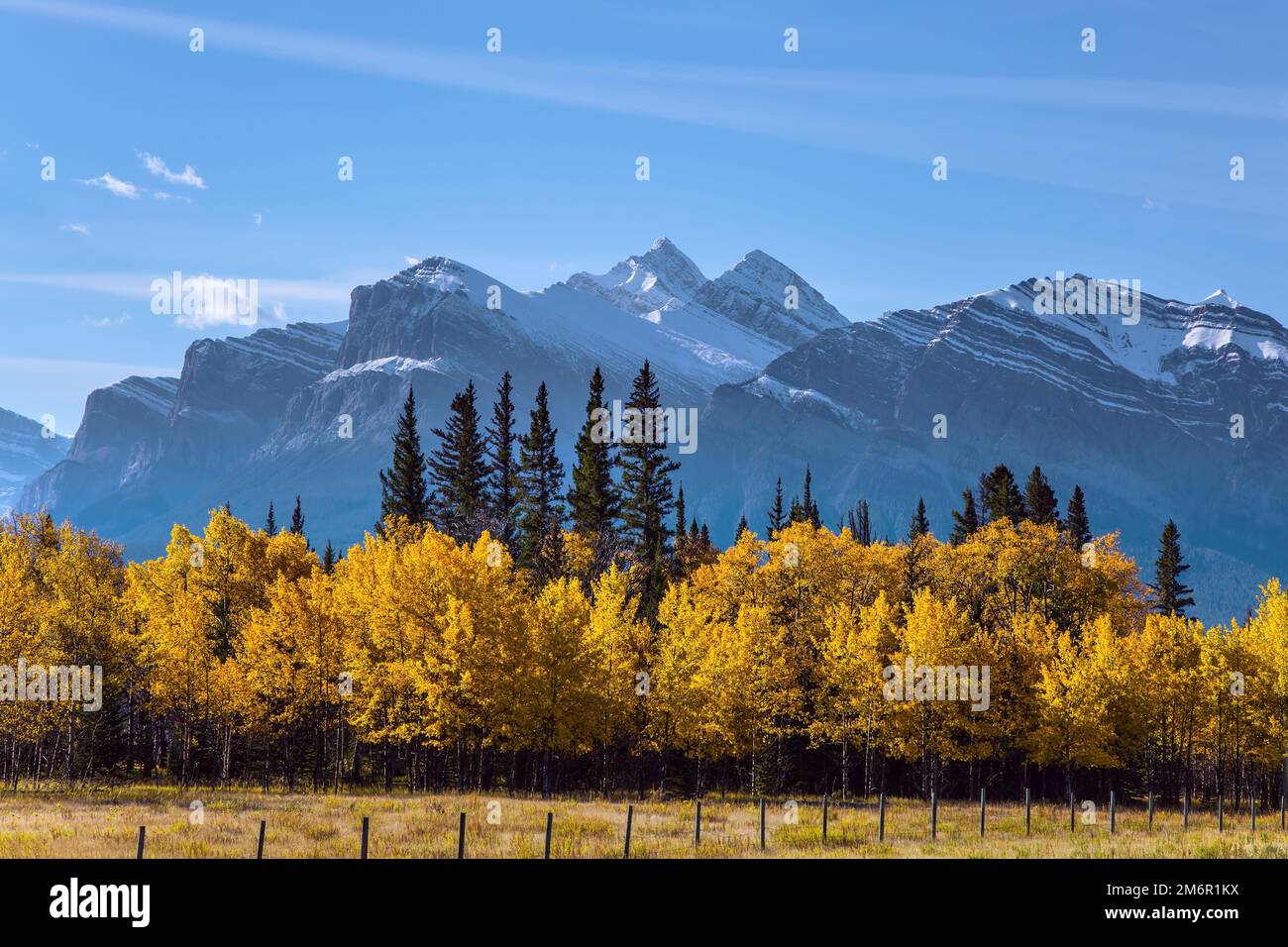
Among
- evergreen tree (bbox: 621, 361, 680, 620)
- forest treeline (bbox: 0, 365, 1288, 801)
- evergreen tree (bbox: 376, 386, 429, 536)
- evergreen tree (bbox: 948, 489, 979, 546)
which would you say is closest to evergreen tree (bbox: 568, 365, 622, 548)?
evergreen tree (bbox: 621, 361, 680, 620)

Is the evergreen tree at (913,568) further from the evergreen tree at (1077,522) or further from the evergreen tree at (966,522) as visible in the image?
the evergreen tree at (1077,522)

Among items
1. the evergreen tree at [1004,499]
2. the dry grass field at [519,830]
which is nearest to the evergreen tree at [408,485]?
the dry grass field at [519,830]

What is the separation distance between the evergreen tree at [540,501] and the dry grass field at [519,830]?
30218 millimetres

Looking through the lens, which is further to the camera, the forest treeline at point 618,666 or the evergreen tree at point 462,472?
the evergreen tree at point 462,472

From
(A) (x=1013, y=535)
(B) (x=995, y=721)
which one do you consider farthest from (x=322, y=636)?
(A) (x=1013, y=535)

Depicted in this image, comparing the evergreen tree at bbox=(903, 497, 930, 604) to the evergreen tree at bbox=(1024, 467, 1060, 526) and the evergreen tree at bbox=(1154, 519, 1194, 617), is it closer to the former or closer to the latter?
the evergreen tree at bbox=(1024, 467, 1060, 526)

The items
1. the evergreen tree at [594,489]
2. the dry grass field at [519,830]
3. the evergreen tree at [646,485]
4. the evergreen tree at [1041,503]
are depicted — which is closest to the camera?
the dry grass field at [519,830]

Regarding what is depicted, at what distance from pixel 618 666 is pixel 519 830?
28.1 m

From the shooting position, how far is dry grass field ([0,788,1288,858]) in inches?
1479

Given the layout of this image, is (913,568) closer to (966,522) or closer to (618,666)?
(618,666)

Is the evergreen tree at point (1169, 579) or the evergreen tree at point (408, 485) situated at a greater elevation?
the evergreen tree at point (408, 485)

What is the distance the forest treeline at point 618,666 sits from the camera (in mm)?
66500
